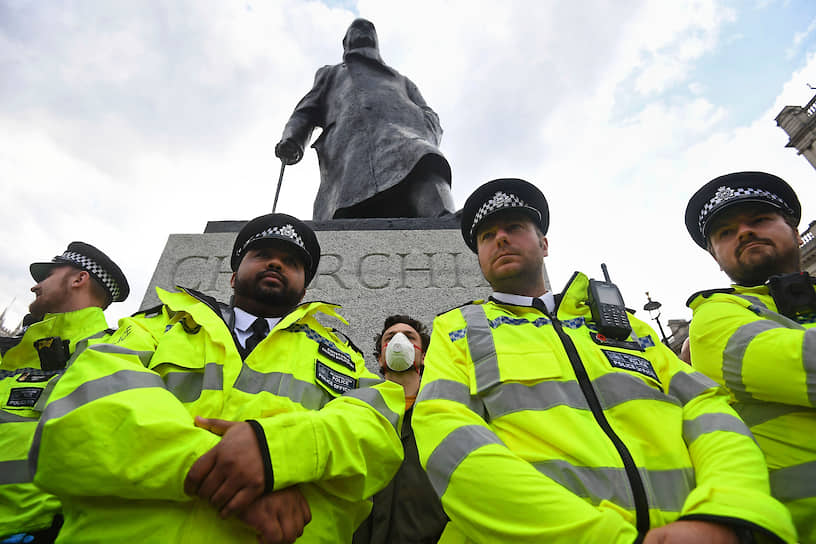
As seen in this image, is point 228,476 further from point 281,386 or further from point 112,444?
point 281,386

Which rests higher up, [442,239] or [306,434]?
[442,239]

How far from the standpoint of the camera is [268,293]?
2.02 m

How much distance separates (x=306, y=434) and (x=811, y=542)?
1.53 m

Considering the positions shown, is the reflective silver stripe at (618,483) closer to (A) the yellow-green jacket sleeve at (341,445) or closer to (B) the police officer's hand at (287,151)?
(A) the yellow-green jacket sleeve at (341,445)

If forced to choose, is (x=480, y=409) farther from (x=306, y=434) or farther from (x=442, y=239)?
(x=442, y=239)

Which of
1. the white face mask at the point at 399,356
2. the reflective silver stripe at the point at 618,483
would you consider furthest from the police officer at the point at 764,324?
the white face mask at the point at 399,356

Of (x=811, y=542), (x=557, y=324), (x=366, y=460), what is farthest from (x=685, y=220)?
(x=366, y=460)

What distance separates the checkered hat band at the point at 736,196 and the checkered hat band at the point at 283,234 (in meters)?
2.04

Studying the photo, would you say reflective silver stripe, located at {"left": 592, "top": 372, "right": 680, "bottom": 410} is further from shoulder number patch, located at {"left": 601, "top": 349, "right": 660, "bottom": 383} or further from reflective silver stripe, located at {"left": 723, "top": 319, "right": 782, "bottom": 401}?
reflective silver stripe, located at {"left": 723, "top": 319, "right": 782, "bottom": 401}

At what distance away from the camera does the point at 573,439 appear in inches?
48.0

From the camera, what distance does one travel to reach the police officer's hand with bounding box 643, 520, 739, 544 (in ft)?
3.08

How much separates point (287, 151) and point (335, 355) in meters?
4.46

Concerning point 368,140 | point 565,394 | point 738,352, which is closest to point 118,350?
point 565,394

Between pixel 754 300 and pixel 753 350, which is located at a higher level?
pixel 754 300
